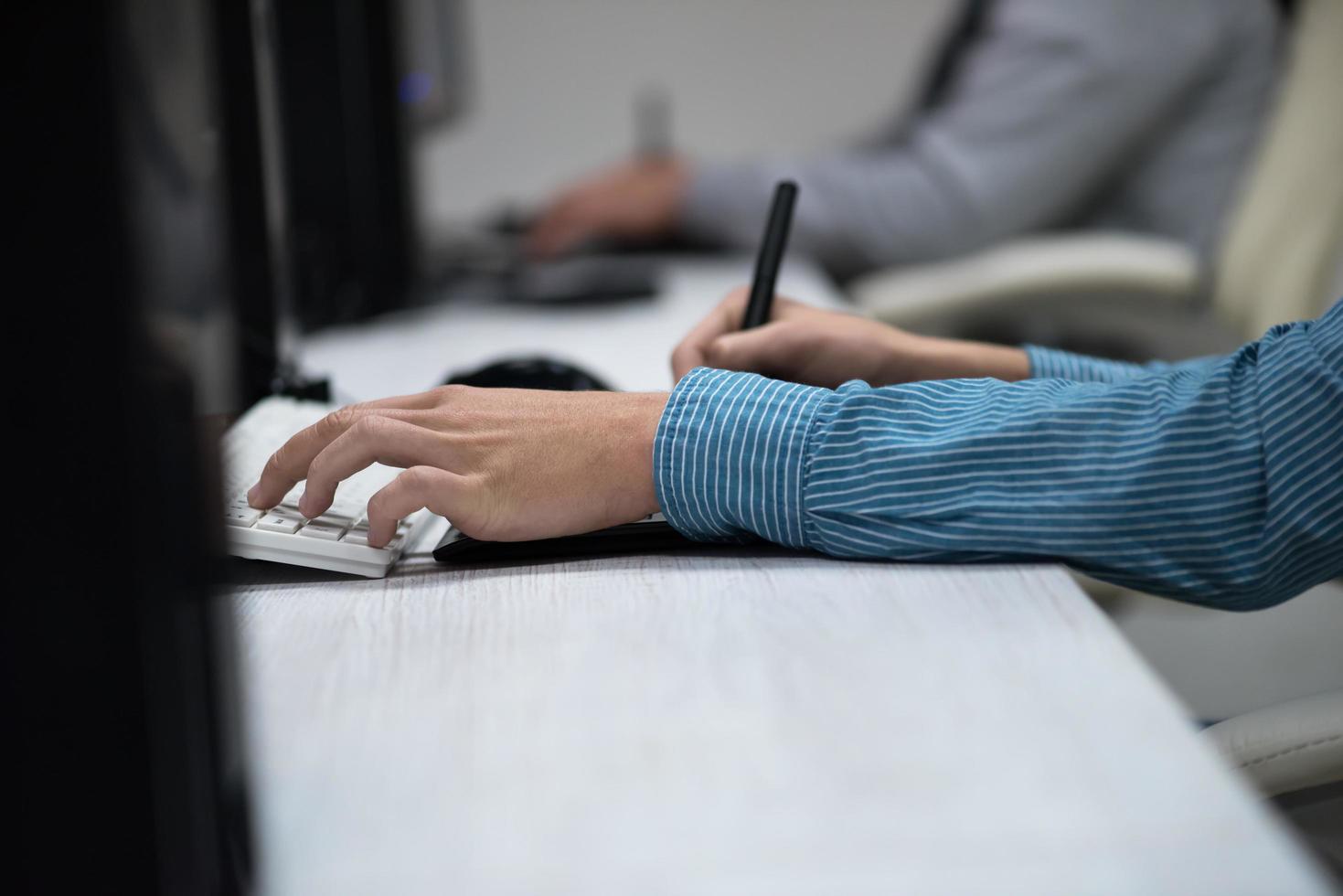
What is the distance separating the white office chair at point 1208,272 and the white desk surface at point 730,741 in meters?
0.87

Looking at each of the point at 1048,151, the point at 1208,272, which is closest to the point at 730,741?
the point at 1208,272

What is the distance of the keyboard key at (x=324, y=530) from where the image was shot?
22.7 inches

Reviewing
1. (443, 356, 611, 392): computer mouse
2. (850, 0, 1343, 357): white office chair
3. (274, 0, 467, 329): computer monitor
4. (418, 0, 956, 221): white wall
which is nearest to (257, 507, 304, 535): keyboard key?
(443, 356, 611, 392): computer mouse

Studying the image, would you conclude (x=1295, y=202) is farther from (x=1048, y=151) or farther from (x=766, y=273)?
(x=766, y=273)

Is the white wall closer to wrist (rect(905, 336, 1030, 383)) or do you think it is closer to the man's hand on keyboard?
wrist (rect(905, 336, 1030, 383))

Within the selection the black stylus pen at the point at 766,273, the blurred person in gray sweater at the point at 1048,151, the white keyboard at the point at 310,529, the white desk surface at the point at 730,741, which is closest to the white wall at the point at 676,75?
the blurred person in gray sweater at the point at 1048,151

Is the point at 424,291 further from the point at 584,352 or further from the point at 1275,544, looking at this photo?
the point at 1275,544

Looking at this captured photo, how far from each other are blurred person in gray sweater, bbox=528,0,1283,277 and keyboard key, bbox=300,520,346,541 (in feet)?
3.86

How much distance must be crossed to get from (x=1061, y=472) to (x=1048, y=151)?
1.14 m

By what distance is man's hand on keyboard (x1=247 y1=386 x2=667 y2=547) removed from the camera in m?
0.56

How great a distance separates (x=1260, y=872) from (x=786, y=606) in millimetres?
220

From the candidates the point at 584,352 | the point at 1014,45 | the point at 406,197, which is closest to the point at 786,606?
the point at 584,352

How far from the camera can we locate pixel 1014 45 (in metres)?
1.59

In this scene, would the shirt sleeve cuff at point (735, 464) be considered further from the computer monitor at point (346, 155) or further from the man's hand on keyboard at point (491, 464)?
the computer monitor at point (346, 155)
